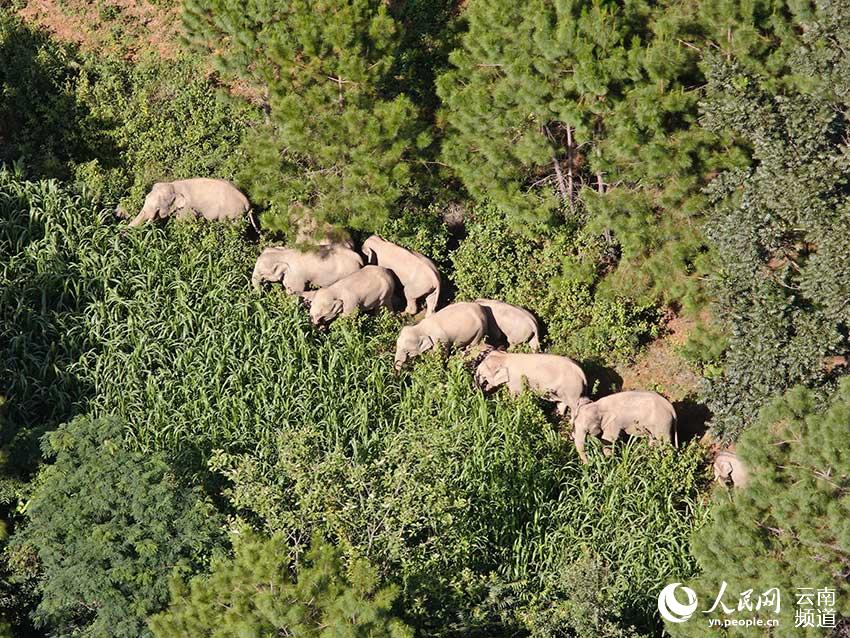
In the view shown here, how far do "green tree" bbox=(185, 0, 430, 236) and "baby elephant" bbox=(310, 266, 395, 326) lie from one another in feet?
2.05

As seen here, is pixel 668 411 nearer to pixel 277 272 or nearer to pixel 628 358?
pixel 628 358

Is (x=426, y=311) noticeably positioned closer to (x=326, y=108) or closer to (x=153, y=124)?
(x=326, y=108)

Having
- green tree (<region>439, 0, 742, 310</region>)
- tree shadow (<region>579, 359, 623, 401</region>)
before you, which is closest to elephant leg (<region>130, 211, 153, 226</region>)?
green tree (<region>439, 0, 742, 310</region>)

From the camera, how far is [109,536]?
39.4 feet

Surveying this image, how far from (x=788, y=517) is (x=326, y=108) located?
24.5ft

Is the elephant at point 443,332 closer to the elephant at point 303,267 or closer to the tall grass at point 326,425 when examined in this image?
the tall grass at point 326,425

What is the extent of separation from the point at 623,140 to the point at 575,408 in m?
3.03

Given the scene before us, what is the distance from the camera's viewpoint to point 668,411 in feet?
46.8

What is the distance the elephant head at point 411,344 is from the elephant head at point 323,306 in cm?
93

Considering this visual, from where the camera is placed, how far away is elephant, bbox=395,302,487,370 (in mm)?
15094

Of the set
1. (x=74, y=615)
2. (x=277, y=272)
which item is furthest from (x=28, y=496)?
(x=277, y=272)

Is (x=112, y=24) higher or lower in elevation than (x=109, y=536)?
higher

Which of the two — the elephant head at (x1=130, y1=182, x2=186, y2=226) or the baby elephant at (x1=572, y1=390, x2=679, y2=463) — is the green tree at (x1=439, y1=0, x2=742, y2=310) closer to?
the baby elephant at (x1=572, y1=390, x2=679, y2=463)

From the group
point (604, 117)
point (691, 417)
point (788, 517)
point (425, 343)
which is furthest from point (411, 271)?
point (788, 517)
